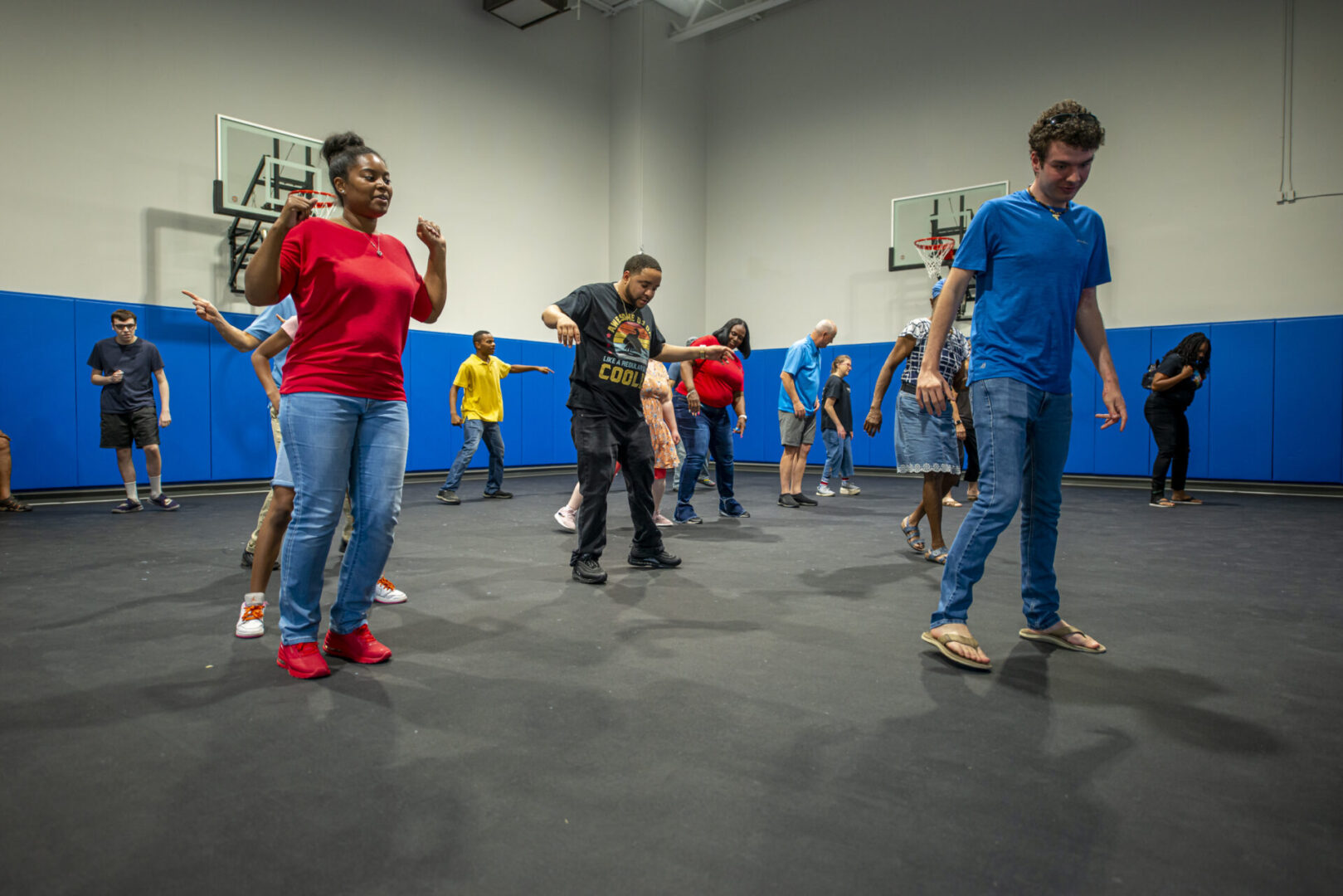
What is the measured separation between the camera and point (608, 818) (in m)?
1.58

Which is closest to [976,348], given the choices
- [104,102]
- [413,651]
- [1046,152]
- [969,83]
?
[1046,152]

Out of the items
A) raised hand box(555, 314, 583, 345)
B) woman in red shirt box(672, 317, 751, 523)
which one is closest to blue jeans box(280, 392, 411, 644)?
raised hand box(555, 314, 583, 345)

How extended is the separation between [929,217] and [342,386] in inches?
442

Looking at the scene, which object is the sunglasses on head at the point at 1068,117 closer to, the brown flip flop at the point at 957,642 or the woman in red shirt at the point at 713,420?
the brown flip flop at the point at 957,642

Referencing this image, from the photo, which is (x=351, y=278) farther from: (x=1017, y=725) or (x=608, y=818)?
(x=1017, y=725)

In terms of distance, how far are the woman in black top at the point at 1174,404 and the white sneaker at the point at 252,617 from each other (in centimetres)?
783

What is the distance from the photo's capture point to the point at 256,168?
350 inches

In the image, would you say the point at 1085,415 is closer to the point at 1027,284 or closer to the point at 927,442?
the point at 927,442

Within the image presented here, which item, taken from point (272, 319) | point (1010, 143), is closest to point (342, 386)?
point (272, 319)

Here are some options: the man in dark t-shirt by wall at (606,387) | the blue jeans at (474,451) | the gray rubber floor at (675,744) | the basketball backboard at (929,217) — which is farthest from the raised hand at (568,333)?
the basketball backboard at (929,217)

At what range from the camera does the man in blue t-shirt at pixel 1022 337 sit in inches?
100

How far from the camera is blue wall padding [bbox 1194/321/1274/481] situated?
942cm

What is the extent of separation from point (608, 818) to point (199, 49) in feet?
35.0

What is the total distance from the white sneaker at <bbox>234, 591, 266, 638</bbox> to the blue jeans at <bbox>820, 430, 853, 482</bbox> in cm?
695
